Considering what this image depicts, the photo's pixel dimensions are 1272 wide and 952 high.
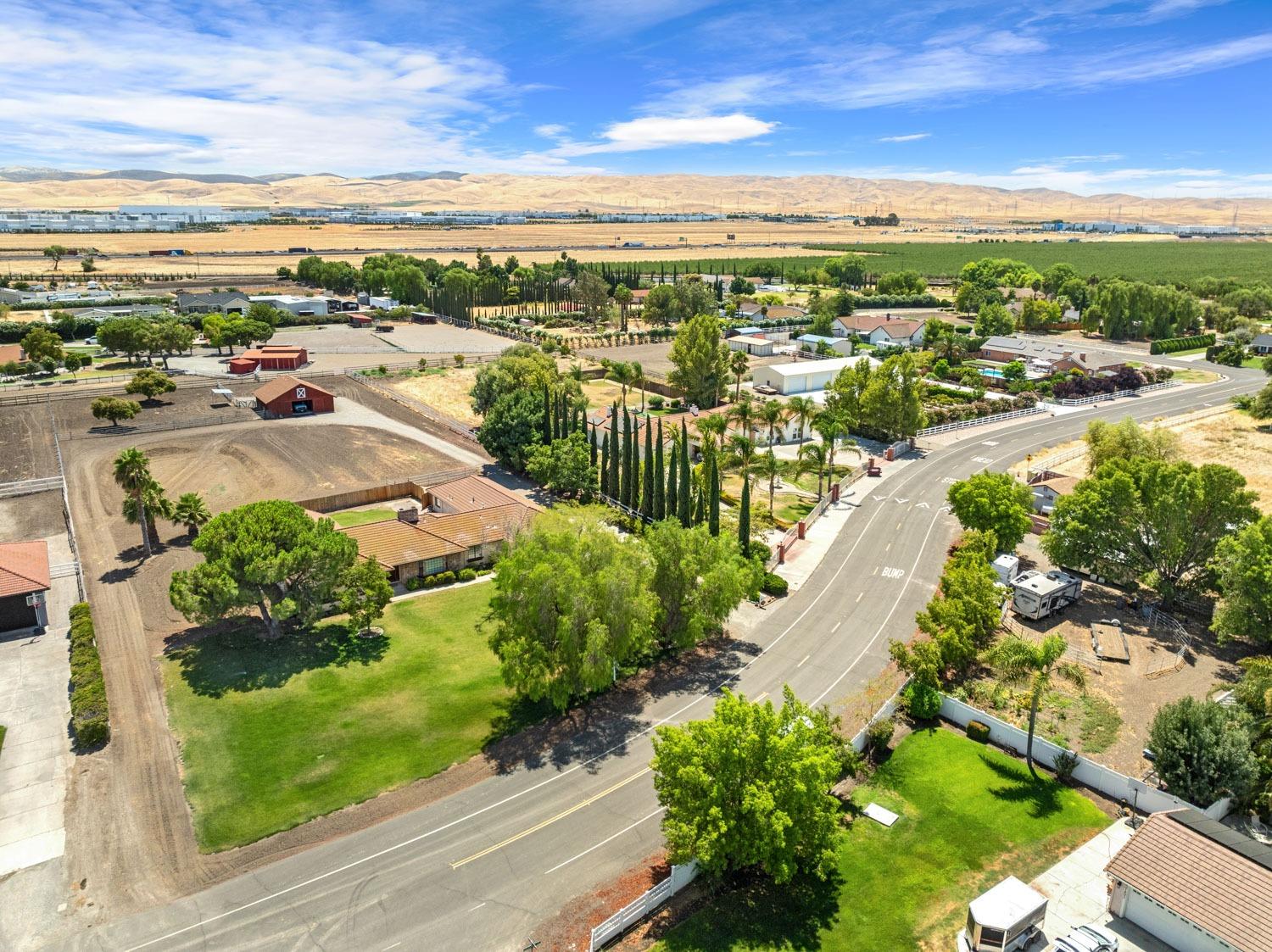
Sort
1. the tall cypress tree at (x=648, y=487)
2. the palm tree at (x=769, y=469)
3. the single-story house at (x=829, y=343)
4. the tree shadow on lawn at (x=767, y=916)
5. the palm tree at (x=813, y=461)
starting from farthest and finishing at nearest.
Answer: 1. the single-story house at (x=829, y=343)
2. the palm tree at (x=813, y=461)
3. the palm tree at (x=769, y=469)
4. the tall cypress tree at (x=648, y=487)
5. the tree shadow on lawn at (x=767, y=916)

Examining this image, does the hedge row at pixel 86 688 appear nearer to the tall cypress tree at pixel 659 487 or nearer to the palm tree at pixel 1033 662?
the tall cypress tree at pixel 659 487

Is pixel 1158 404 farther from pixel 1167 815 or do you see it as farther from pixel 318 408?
pixel 318 408

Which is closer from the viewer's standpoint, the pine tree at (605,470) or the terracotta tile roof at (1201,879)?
the terracotta tile roof at (1201,879)

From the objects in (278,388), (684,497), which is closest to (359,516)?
(684,497)

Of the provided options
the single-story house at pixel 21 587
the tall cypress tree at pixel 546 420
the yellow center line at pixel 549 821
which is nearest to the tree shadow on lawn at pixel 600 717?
the yellow center line at pixel 549 821

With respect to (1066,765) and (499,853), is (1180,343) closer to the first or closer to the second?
(1066,765)

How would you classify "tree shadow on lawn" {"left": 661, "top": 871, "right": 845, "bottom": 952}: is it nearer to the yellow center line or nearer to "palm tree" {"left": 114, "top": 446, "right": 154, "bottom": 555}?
the yellow center line

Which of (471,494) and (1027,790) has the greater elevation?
(471,494)
